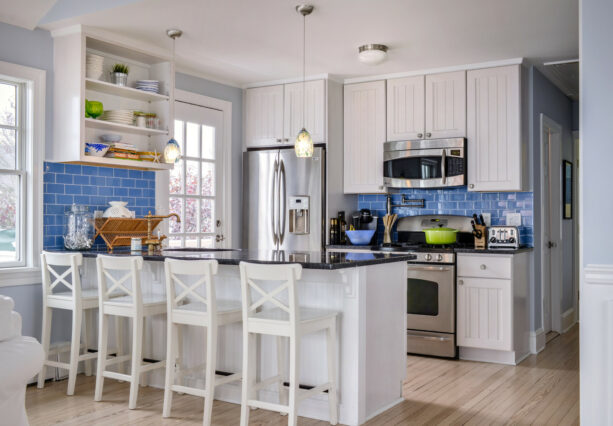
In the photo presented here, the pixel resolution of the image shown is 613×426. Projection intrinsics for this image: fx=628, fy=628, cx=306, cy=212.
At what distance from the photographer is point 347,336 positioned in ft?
11.1

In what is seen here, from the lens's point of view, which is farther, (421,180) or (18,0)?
(421,180)

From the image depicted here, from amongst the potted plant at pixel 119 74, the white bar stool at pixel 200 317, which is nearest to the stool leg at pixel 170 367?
the white bar stool at pixel 200 317

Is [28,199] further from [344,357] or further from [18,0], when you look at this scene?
[344,357]

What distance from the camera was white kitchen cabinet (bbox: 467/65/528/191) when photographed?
5043 millimetres

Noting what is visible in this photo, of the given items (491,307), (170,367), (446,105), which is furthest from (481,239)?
(170,367)

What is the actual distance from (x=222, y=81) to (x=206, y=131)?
0.51 metres

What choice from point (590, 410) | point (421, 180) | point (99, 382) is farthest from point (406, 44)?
point (99, 382)

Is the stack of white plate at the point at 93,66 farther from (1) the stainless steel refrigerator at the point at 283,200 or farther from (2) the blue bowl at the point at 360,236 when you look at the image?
(2) the blue bowl at the point at 360,236

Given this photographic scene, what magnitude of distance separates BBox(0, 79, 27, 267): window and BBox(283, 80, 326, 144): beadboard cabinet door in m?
2.36

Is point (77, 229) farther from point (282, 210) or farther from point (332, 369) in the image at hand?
point (332, 369)

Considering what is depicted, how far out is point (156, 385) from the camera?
4098 millimetres

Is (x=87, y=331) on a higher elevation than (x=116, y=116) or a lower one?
lower

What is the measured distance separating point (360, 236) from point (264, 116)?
58.1 inches

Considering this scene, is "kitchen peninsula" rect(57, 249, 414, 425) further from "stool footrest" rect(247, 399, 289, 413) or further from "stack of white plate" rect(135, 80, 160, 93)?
"stack of white plate" rect(135, 80, 160, 93)
